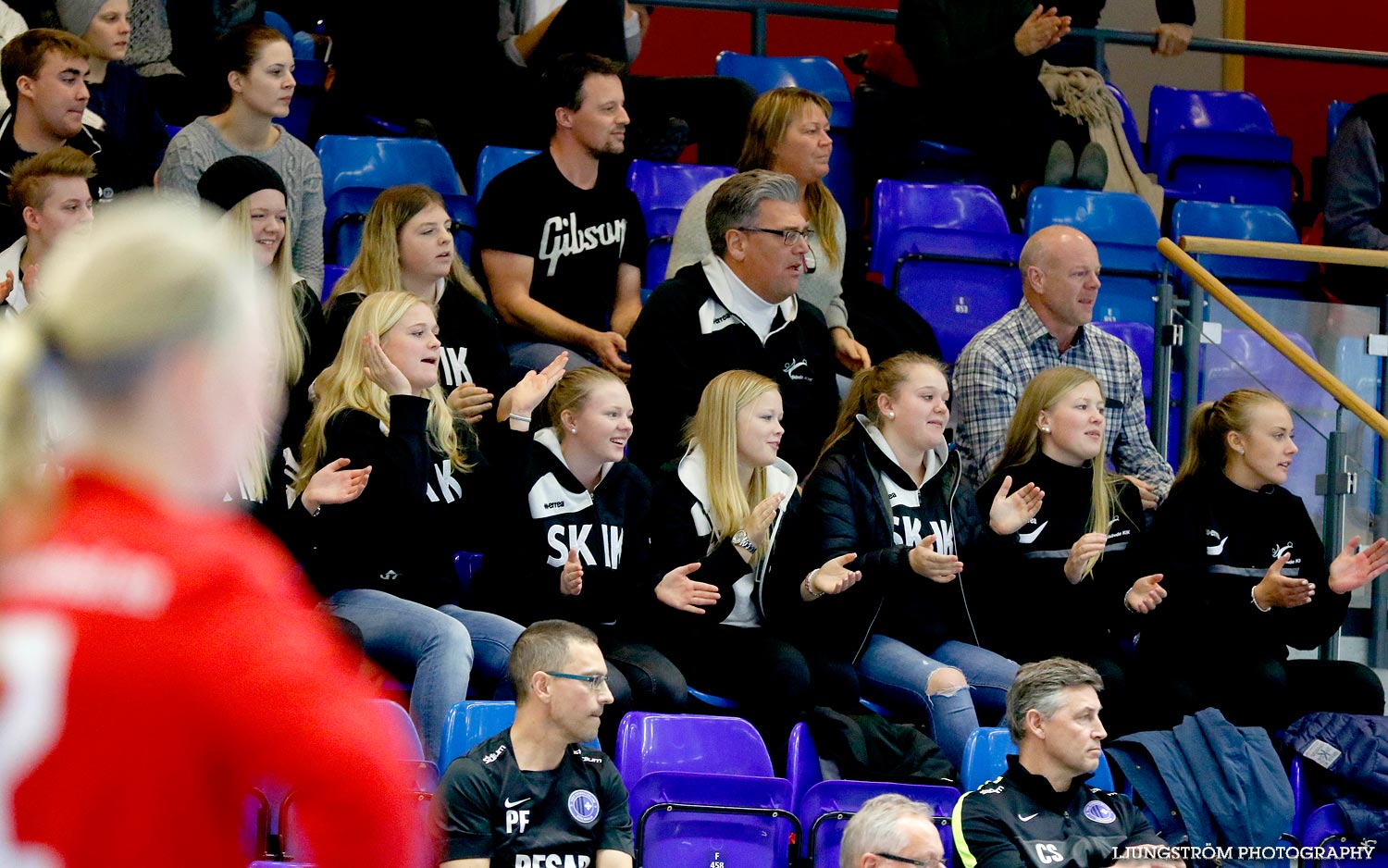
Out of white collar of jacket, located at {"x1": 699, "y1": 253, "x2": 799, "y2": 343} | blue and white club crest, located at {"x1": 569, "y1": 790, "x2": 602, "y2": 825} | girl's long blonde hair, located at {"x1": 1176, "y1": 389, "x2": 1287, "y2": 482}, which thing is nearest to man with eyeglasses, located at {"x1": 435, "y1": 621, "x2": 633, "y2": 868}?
blue and white club crest, located at {"x1": 569, "y1": 790, "x2": 602, "y2": 825}

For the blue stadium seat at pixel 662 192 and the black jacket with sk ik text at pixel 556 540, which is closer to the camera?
the black jacket with sk ik text at pixel 556 540

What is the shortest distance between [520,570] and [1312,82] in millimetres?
7355

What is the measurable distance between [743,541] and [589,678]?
0.88 metres

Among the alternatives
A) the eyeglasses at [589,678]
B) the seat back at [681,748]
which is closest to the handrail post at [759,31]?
the seat back at [681,748]

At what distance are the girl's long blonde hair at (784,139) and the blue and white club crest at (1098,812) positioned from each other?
2422mm

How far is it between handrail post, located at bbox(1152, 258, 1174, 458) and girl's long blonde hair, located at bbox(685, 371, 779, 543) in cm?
179

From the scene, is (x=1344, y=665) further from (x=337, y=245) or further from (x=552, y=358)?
(x=337, y=245)

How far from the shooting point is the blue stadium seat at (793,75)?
7.80m

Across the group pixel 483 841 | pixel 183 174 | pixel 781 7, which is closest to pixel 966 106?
pixel 781 7

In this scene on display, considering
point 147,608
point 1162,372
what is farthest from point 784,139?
point 147,608

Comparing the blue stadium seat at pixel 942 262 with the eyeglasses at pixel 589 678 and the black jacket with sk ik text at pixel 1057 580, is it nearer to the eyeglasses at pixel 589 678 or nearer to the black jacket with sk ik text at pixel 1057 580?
the black jacket with sk ik text at pixel 1057 580

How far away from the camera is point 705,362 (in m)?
5.46

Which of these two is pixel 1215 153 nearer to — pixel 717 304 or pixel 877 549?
pixel 717 304

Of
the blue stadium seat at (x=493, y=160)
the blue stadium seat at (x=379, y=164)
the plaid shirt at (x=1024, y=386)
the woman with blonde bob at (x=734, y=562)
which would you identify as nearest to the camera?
the woman with blonde bob at (x=734, y=562)
